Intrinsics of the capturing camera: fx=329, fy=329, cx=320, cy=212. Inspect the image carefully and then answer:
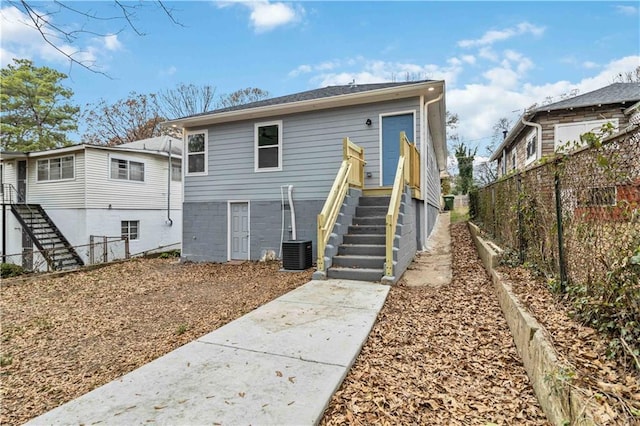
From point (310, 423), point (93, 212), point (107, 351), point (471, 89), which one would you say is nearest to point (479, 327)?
point (310, 423)

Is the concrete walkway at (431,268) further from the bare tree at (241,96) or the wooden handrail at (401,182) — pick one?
the bare tree at (241,96)

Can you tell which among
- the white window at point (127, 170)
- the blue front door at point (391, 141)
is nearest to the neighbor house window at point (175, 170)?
the white window at point (127, 170)

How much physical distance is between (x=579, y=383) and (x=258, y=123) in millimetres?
8765

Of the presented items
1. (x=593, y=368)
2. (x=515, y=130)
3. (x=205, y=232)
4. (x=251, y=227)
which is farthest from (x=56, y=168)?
(x=515, y=130)

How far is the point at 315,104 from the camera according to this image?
8328 mm

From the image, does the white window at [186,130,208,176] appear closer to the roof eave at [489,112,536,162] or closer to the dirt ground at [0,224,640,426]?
the dirt ground at [0,224,640,426]

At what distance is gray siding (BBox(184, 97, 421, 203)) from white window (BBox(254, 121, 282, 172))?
0.15 metres

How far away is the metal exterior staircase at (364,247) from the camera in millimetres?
5773

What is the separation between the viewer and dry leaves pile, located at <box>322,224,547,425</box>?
2.19 m

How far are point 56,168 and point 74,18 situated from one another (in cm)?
1511

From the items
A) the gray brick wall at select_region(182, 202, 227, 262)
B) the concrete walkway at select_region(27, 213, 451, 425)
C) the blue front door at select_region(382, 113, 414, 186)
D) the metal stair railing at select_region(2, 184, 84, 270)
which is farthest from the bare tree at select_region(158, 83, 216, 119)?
the concrete walkway at select_region(27, 213, 451, 425)

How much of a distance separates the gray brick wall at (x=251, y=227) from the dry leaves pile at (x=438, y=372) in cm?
449

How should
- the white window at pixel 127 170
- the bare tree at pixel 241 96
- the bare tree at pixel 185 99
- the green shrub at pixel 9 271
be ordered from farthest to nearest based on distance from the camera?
the bare tree at pixel 241 96
the bare tree at pixel 185 99
the white window at pixel 127 170
the green shrub at pixel 9 271

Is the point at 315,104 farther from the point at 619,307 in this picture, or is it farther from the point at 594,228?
the point at 619,307
